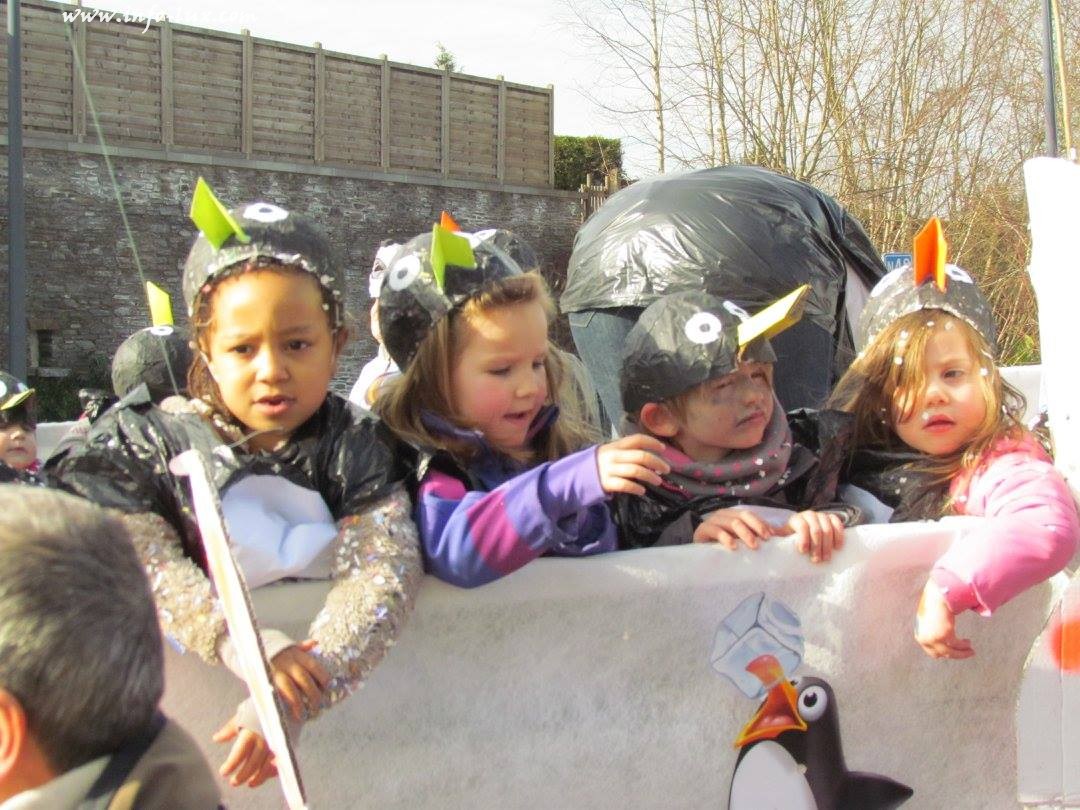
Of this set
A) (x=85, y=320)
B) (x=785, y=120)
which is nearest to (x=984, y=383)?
(x=785, y=120)

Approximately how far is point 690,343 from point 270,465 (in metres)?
0.91

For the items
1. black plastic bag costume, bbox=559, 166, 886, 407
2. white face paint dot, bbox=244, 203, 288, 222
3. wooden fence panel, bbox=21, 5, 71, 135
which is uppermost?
wooden fence panel, bbox=21, 5, 71, 135

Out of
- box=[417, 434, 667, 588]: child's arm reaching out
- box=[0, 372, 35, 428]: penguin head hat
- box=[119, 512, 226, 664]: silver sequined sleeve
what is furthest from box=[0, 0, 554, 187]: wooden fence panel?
box=[417, 434, 667, 588]: child's arm reaching out

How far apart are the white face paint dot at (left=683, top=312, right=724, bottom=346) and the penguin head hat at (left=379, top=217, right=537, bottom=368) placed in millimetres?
370

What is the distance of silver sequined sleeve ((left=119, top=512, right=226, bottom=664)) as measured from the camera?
176cm

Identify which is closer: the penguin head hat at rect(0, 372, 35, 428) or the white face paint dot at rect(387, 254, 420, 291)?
the white face paint dot at rect(387, 254, 420, 291)

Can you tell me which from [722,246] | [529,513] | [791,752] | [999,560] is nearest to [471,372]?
[529,513]

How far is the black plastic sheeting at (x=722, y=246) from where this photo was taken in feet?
13.6

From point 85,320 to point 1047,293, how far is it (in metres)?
17.6

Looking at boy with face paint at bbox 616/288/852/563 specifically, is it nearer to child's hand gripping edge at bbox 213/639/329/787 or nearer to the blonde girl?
the blonde girl

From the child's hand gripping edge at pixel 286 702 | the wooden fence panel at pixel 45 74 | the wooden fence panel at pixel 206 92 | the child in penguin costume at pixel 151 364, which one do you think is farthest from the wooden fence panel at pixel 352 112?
Result: the child's hand gripping edge at pixel 286 702

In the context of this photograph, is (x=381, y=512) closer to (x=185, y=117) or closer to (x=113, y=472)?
(x=113, y=472)

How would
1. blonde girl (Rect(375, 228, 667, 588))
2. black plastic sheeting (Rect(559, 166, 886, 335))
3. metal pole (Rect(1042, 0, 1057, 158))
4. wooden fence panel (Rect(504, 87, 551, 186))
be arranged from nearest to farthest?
blonde girl (Rect(375, 228, 667, 588))
black plastic sheeting (Rect(559, 166, 886, 335))
metal pole (Rect(1042, 0, 1057, 158))
wooden fence panel (Rect(504, 87, 551, 186))

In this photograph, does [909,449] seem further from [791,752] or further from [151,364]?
[151,364]
